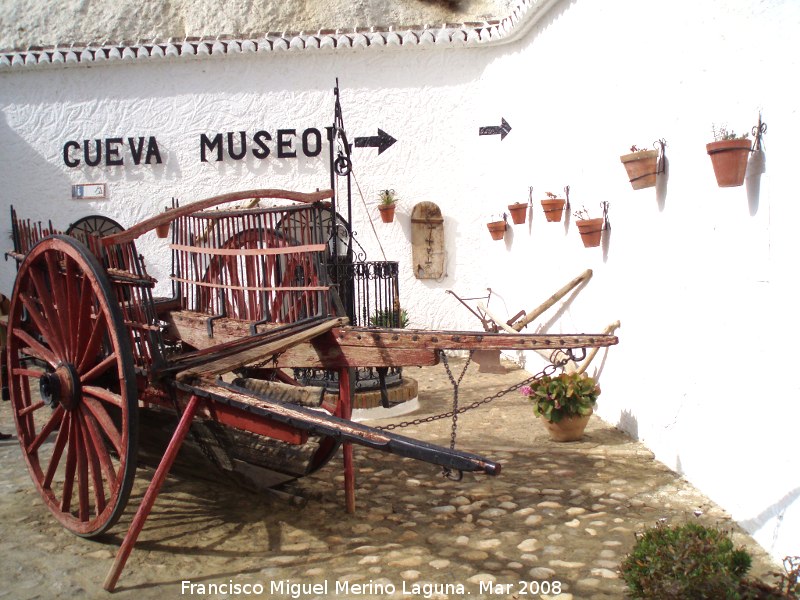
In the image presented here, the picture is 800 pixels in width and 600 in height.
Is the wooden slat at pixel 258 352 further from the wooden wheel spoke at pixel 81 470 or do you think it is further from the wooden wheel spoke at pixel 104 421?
the wooden wheel spoke at pixel 81 470

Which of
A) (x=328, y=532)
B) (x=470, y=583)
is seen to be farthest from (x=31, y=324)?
(x=470, y=583)

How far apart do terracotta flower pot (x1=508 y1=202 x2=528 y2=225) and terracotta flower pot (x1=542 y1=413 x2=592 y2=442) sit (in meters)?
3.52

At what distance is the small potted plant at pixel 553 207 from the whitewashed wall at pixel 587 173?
0.55 ft

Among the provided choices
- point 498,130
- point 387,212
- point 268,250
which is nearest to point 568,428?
point 268,250

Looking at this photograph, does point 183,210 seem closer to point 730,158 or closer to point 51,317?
point 51,317

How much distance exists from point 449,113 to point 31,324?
6658 millimetres

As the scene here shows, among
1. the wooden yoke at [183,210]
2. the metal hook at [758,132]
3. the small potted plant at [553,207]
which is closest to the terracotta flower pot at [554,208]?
the small potted plant at [553,207]

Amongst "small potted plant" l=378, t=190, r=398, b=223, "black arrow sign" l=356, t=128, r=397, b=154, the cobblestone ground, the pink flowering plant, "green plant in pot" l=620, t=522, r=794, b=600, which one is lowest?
the cobblestone ground

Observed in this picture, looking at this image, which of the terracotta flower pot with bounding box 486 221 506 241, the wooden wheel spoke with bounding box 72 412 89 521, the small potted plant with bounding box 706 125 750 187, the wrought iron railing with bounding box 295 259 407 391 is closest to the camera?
the small potted plant with bounding box 706 125 750 187

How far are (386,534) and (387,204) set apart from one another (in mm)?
6639

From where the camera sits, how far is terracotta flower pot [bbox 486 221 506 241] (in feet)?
32.1

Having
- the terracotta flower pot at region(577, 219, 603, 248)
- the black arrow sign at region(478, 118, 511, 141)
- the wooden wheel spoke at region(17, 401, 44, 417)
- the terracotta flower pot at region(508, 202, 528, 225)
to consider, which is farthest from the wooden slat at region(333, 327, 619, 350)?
the black arrow sign at region(478, 118, 511, 141)

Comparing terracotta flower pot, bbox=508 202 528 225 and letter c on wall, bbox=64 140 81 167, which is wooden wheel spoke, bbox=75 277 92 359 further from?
letter c on wall, bbox=64 140 81 167

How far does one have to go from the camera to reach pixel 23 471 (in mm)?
5562
